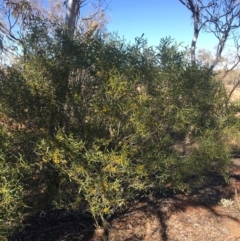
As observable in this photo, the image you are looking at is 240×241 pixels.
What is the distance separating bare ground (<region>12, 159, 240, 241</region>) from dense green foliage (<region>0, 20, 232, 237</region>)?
770 millimetres

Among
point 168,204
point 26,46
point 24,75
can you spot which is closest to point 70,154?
point 24,75

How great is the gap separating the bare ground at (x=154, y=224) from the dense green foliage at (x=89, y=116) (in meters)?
0.77

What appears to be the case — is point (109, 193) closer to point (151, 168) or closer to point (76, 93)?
point (151, 168)

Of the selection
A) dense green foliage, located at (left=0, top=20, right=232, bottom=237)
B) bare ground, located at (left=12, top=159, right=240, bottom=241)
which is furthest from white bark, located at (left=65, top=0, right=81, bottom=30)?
bare ground, located at (left=12, top=159, right=240, bottom=241)

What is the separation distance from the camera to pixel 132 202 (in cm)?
601

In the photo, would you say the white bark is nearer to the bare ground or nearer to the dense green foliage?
the dense green foliage

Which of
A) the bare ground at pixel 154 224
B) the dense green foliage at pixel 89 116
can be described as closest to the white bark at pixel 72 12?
the dense green foliage at pixel 89 116

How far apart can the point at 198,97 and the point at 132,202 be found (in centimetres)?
230

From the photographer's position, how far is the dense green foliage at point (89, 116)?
12.8ft

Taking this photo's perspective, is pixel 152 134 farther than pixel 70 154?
Yes

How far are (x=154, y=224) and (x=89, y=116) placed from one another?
2.33 m

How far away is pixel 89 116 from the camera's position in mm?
4152

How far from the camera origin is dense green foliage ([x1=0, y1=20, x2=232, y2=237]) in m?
3.90

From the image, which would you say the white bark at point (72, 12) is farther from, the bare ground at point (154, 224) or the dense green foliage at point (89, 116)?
the bare ground at point (154, 224)
